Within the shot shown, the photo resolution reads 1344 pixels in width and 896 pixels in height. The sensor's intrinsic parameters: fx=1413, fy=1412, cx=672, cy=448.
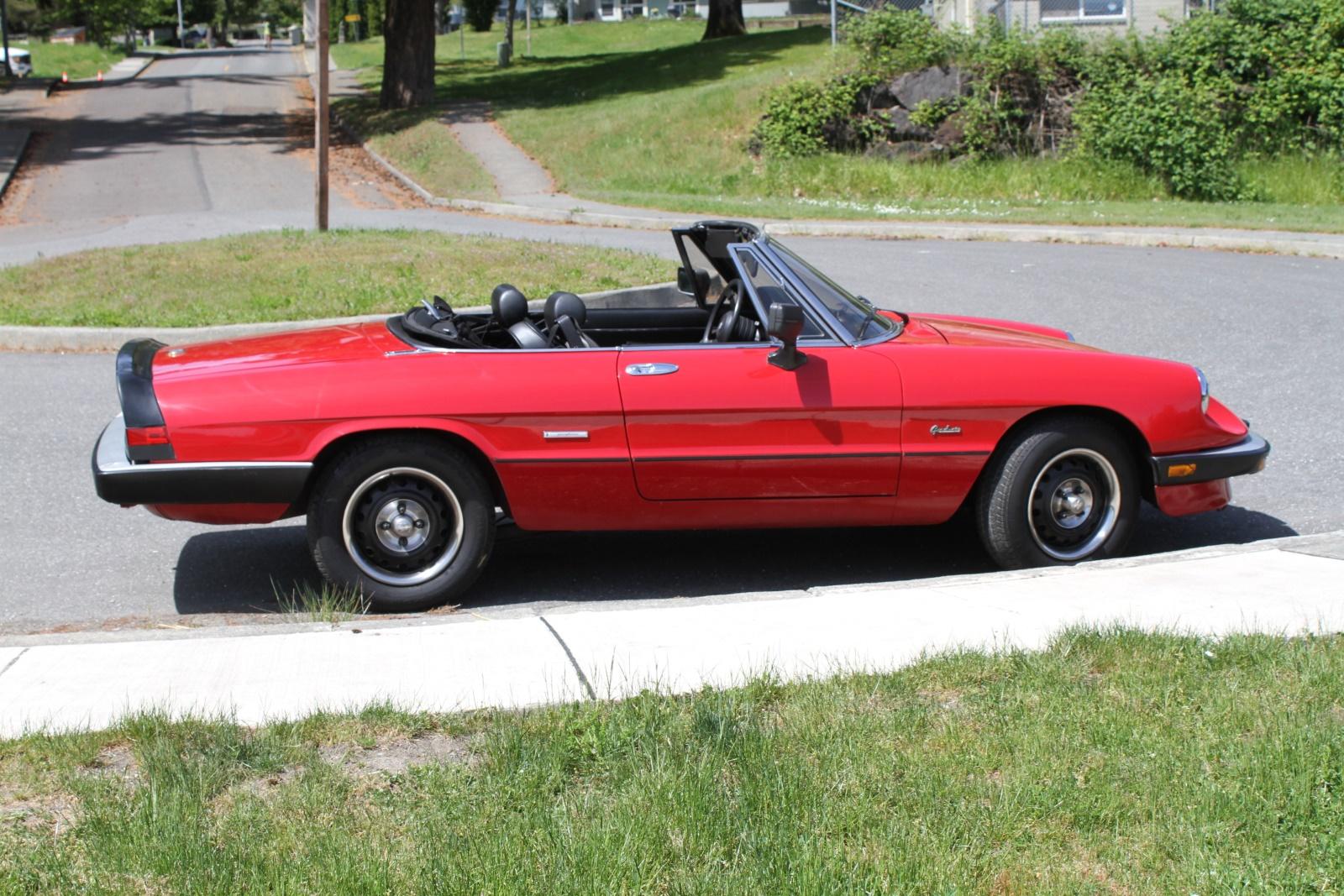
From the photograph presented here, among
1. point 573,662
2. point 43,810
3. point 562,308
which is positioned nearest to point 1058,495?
point 562,308

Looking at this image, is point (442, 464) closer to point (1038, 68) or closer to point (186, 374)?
point (186, 374)

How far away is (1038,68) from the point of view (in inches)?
922

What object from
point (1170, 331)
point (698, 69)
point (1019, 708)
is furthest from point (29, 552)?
point (698, 69)

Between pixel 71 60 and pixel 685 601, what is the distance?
5473 centimetres

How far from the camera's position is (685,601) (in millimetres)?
5539

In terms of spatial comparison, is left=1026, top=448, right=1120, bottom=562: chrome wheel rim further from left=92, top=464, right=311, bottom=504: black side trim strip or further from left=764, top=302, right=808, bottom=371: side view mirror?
left=92, top=464, right=311, bottom=504: black side trim strip

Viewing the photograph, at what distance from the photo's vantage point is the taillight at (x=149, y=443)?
5.35 meters

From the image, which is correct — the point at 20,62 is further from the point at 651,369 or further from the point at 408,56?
the point at 651,369

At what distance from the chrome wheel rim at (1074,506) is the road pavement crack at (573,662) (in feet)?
6.86

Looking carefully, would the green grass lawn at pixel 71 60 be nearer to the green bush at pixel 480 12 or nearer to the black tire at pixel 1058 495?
the green bush at pixel 480 12

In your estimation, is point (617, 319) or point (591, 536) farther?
point (591, 536)

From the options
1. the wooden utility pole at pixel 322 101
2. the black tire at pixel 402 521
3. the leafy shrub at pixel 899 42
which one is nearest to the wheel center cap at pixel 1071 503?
the black tire at pixel 402 521

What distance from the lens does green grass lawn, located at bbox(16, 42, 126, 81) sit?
47562mm

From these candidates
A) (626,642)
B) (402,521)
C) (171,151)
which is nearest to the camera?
(626,642)
